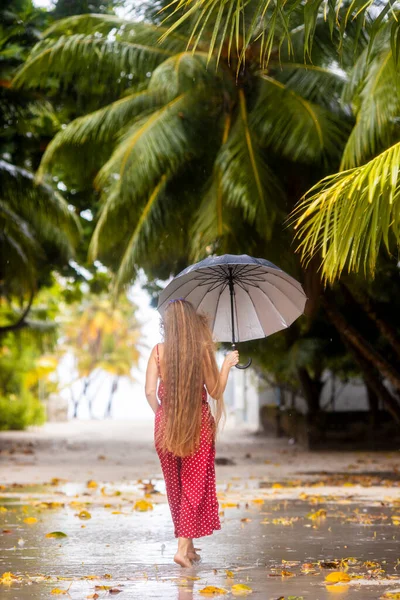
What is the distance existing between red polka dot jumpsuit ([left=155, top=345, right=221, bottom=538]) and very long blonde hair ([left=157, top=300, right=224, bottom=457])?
0.22ft

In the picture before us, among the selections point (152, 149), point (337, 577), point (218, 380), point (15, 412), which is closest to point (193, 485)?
point (218, 380)

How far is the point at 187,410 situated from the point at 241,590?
4.14 ft

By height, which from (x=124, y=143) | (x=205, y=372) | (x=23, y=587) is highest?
(x=124, y=143)

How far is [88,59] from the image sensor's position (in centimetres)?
1375

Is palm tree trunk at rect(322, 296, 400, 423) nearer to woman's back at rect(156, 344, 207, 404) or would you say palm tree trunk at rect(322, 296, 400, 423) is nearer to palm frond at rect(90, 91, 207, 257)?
palm frond at rect(90, 91, 207, 257)

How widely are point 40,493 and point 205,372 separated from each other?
6.37m

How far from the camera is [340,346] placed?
811 inches

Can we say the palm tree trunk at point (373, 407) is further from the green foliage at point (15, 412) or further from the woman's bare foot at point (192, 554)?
the woman's bare foot at point (192, 554)

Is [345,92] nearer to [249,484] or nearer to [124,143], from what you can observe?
[124,143]

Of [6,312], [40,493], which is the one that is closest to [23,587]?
[40,493]

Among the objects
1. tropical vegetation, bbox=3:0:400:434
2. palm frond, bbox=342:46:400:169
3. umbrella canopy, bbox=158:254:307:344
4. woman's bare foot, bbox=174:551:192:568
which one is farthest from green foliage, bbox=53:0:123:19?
woman's bare foot, bbox=174:551:192:568

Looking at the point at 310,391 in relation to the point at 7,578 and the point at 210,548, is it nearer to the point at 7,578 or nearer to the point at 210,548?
the point at 210,548

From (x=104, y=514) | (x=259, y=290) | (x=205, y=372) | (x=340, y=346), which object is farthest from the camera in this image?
(x=340, y=346)

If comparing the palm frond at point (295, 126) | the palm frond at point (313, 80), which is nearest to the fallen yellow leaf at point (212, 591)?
the palm frond at point (295, 126)
